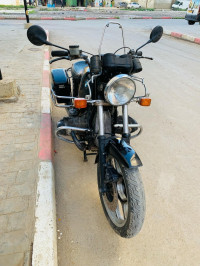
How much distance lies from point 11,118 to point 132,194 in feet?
8.76

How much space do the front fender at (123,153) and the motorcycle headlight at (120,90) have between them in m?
0.36

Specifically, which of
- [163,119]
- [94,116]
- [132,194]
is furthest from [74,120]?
[163,119]

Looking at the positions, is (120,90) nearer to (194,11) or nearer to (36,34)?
(36,34)

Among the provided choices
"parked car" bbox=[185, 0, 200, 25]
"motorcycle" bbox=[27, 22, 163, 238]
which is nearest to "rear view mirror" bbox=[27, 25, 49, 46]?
"motorcycle" bbox=[27, 22, 163, 238]

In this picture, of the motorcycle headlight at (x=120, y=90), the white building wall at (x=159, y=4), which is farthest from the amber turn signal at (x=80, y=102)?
the white building wall at (x=159, y=4)

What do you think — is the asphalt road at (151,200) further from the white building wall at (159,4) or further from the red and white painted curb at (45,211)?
the white building wall at (159,4)

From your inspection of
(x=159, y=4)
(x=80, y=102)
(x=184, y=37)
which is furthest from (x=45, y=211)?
(x=159, y=4)

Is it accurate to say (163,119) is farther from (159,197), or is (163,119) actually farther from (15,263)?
(15,263)

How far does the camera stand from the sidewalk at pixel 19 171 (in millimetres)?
1844

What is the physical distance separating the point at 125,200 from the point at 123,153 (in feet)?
1.50

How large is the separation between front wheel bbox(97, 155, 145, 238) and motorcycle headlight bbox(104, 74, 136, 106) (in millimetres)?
507

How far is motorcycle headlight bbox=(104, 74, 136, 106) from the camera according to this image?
1.86 metres

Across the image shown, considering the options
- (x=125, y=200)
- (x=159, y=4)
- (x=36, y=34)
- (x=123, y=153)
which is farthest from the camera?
(x=159, y=4)

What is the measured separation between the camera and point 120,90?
194 cm
